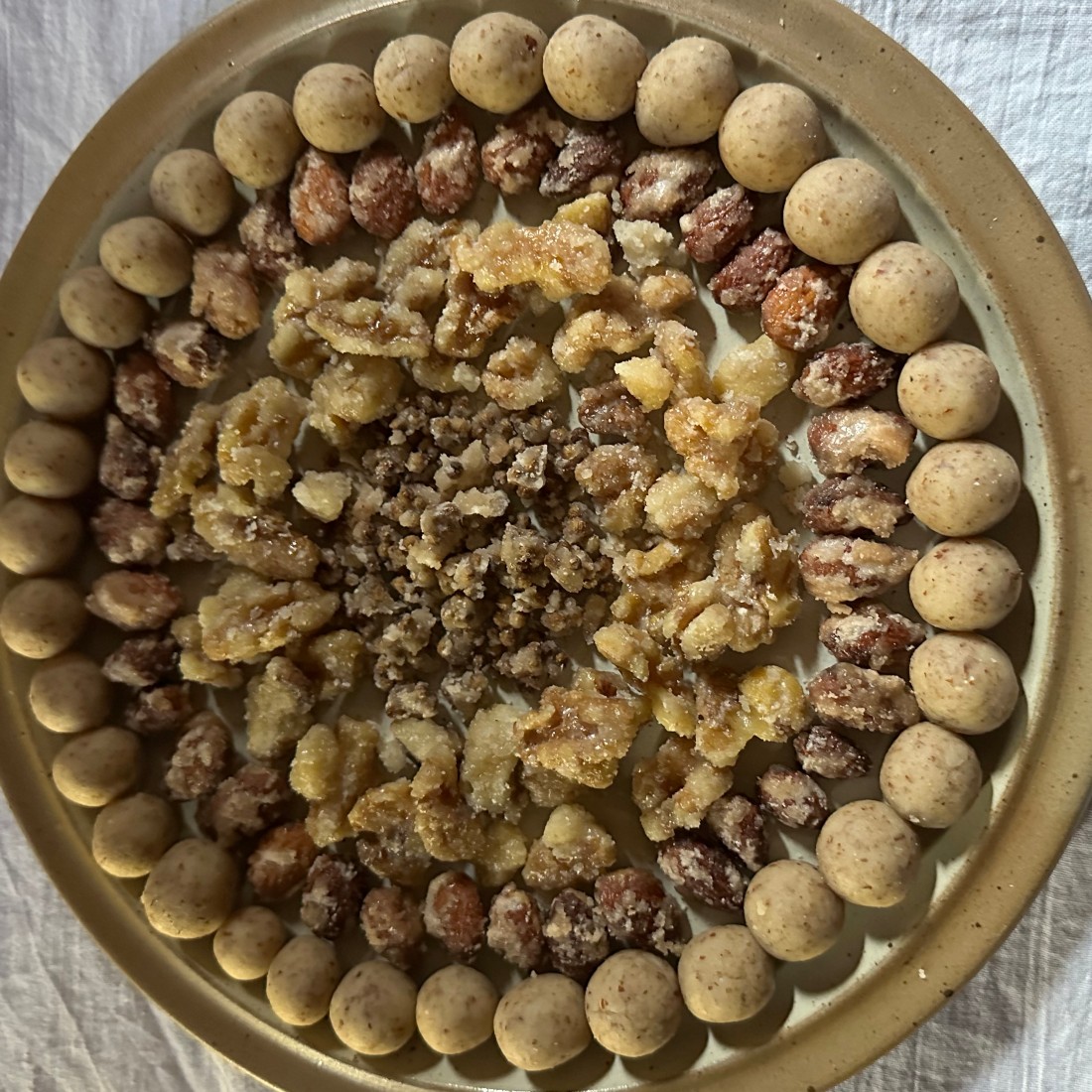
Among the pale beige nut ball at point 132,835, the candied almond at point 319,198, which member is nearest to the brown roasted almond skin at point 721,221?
the candied almond at point 319,198

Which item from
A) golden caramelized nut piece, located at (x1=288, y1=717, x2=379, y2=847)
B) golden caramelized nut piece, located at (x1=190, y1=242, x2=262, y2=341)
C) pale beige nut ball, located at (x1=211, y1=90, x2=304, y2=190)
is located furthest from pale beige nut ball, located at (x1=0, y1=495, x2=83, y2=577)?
pale beige nut ball, located at (x1=211, y1=90, x2=304, y2=190)

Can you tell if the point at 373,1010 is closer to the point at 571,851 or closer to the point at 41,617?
the point at 571,851

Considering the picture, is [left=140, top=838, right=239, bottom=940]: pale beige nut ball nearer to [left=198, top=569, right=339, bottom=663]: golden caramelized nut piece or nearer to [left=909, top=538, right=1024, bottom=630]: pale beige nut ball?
[left=198, top=569, right=339, bottom=663]: golden caramelized nut piece

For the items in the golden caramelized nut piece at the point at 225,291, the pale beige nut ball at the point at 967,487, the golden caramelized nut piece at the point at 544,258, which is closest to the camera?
the pale beige nut ball at the point at 967,487

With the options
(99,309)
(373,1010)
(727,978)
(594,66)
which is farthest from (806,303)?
(373,1010)

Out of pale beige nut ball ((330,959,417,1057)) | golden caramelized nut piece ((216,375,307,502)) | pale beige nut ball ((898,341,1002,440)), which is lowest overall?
pale beige nut ball ((330,959,417,1057))

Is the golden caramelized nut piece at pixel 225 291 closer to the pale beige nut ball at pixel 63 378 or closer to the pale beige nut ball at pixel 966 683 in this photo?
the pale beige nut ball at pixel 63 378
